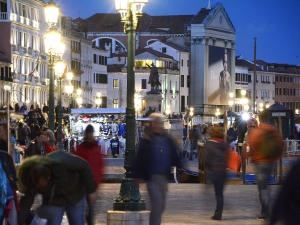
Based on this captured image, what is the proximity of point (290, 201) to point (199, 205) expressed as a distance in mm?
11449

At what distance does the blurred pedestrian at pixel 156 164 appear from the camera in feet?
40.5

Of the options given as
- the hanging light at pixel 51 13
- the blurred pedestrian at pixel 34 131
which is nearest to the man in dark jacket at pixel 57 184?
the hanging light at pixel 51 13

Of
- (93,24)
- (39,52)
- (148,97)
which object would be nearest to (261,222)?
(148,97)

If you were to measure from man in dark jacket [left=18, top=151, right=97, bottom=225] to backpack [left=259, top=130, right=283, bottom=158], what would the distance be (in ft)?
14.6

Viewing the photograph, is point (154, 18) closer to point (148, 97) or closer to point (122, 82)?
point (122, 82)

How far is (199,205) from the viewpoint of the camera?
18297 millimetres

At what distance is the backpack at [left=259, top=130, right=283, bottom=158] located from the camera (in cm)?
1430

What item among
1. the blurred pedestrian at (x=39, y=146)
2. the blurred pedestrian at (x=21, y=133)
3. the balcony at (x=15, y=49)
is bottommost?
the blurred pedestrian at (x=21, y=133)

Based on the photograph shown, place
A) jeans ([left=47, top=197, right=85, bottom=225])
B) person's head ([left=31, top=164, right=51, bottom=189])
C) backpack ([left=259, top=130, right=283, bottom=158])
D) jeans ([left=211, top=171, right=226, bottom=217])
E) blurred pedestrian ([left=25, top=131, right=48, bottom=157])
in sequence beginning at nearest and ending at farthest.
A: 1. person's head ([left=31, top=164, right=51, bottom=189])
2. jeans ([left=47, top=197, right=85, bottom=225])
3. backpack ([left=259, top=130, right=283, bottom=158])
4. jeans ([left=211, top=171, right=226, bottom=217])
5. blurred pedestrian ([left=25, top=131, right=48, bottom=157])

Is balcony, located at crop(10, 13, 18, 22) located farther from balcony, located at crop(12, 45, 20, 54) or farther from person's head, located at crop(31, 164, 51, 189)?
person's head, located at crop(31, 164, 51, 189)

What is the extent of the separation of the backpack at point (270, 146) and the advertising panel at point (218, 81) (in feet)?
370

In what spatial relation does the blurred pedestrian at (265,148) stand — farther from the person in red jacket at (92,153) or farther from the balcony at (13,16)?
the balcony at (13,16)

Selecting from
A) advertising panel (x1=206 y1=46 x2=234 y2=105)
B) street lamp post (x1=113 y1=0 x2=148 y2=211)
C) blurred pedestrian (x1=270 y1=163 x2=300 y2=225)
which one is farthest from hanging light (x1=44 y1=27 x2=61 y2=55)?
advertising panel (x1=206 y1=46 x2=234 y2=105)

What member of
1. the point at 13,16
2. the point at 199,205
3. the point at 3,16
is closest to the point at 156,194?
the point at 199,205
